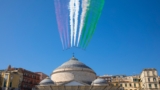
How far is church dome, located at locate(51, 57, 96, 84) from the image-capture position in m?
61.0

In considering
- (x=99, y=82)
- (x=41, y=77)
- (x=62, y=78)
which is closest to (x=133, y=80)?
(x=99, y=82)

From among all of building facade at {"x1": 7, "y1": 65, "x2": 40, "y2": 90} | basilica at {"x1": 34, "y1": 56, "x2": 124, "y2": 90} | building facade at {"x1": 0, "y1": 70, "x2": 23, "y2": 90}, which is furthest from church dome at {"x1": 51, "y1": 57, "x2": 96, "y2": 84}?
building facade at {"x1": 0, "y1": 70, "x2": 23, "y2": 90}

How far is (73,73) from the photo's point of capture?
61531 mm

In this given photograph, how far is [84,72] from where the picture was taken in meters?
62.3

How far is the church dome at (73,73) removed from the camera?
2400 inches

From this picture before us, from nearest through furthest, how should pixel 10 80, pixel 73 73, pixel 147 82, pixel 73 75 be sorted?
1. pixel 10 80
2. pixel 73 75
3. pixel 73 73
4. pixel 147 82

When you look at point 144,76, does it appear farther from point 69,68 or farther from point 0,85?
point 0,85

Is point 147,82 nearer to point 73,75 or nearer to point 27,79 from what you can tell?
point 73,75

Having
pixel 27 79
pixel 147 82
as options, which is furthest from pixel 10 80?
pixel 147 82

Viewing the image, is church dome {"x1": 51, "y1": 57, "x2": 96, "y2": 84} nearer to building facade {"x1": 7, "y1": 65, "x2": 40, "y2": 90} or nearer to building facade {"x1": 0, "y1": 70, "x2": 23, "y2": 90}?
building facade {"x1": 7, "y1": 65, "x2": 40, "y2": 90}

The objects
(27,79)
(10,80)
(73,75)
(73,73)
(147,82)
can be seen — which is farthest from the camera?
(27,79)

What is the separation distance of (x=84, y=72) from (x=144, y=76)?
2048 centimetres

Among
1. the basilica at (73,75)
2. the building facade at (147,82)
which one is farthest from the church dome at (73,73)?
the building facade at (147,82)

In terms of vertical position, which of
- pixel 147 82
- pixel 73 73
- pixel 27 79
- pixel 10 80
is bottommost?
pixel 147 82
